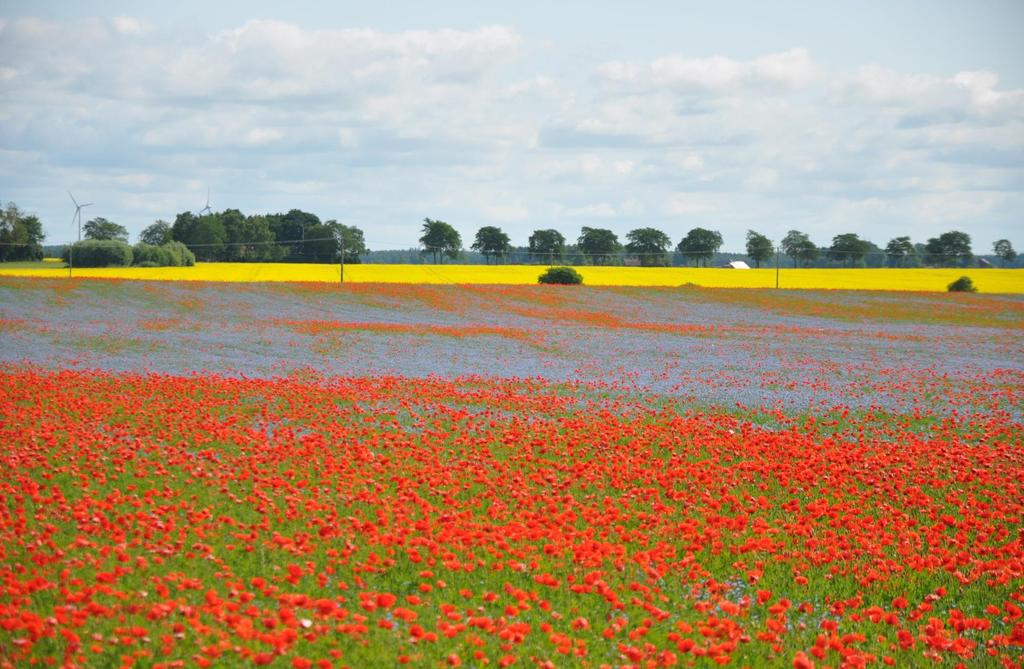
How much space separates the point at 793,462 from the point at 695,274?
88.3 m

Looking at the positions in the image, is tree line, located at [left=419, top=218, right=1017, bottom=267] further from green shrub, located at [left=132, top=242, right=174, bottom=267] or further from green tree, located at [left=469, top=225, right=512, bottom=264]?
green shrub, located at [left=132, top=242, right=174, bottom=267]

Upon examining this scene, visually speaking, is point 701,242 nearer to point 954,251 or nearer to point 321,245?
point 954,251

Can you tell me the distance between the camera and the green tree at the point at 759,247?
467 ft

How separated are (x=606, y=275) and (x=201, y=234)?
63113 millimetres

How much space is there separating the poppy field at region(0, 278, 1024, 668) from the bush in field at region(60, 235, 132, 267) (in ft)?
221

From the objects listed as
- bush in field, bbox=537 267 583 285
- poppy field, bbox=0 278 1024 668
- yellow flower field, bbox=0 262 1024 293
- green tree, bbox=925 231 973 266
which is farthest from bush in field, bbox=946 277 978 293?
poppy field, bbox=0 278 1024 668

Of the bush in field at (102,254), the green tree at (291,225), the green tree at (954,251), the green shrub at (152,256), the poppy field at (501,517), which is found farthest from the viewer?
the green tree at (291,225)

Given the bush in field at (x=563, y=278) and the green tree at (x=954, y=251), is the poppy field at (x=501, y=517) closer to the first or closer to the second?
the bush in field at (x=563, y=278)

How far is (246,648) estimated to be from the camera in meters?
6.50

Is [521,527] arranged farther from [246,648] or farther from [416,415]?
[416,415]

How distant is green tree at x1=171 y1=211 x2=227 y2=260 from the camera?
4921 inches

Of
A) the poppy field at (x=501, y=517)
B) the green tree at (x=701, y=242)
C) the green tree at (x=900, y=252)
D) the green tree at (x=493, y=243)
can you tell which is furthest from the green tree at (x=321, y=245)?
the poppy field at (x=501, y=517)

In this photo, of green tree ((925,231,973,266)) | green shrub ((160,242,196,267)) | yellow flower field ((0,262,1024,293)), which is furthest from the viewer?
green tree ((925,231,973,266))

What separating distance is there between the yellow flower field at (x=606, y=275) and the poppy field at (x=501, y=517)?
189 feet
